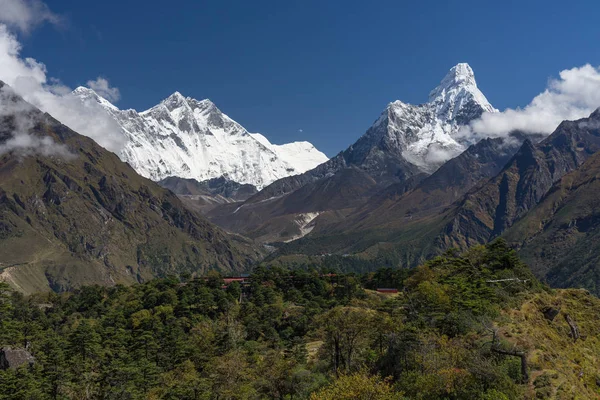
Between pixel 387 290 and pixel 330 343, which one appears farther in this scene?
pixel 387 290

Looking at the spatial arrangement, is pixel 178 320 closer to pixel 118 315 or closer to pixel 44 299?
pixel 118 315

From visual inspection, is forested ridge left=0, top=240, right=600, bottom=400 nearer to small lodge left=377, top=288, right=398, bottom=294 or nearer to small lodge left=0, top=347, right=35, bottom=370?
small lodge left=0, top=347, right=35, bottom=370

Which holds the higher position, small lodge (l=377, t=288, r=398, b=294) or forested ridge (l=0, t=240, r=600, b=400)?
small lodge (l=377, t=288, r=398, b=294)

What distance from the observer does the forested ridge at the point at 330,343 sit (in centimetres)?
6612

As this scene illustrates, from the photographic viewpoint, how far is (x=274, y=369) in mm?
90000

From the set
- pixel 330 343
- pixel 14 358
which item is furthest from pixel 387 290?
pixel 14 358

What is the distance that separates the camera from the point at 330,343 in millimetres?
91625

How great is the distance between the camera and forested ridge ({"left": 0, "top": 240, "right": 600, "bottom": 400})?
66.1m

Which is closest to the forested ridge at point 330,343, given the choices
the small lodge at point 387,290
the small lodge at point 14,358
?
the small lodge at point 14,358

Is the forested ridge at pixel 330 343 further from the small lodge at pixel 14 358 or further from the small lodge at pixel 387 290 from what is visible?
the small lodge at pixel 387 290

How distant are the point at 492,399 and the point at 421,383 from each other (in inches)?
360

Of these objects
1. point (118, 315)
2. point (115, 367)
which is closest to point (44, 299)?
point (118, 315)

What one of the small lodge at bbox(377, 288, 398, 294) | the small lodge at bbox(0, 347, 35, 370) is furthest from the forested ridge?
the small lodge at bbox(377, 288, 398, 294)

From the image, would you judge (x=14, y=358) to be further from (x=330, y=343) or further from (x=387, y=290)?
(x=387, y=290)
